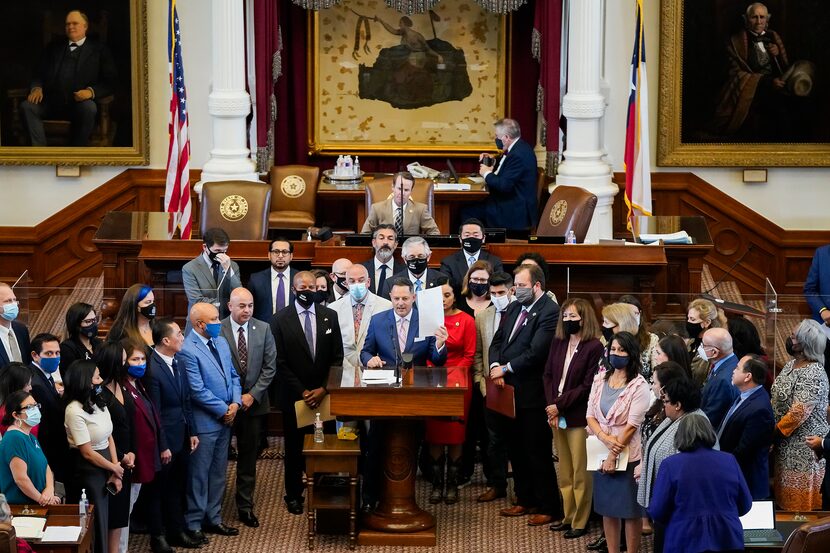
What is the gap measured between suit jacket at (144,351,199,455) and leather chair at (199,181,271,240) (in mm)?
3841

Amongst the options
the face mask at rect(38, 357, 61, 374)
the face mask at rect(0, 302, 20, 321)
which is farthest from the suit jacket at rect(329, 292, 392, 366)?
the face mask at rect(38, 357, 61, 374)

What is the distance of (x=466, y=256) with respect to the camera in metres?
12.5

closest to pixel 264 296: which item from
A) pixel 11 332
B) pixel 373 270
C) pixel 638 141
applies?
pixel 373 270

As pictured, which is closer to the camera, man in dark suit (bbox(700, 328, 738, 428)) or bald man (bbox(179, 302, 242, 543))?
man in dark suit (bbox(700, 328, 738, 428))

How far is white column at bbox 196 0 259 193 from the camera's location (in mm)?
15422

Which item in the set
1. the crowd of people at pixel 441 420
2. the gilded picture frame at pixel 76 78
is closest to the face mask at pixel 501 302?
the crowd of people at pixel 441 420

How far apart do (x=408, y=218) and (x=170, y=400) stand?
12.9ft

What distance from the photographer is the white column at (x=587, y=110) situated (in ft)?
50.8

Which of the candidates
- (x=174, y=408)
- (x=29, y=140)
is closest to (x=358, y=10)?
(x=29, y=140)

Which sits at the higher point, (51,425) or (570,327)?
(570,327)

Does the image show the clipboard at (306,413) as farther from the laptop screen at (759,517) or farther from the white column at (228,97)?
the white column at (228,97)

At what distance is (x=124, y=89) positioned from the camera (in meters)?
17.2

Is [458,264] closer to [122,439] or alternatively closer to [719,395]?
[719,395]

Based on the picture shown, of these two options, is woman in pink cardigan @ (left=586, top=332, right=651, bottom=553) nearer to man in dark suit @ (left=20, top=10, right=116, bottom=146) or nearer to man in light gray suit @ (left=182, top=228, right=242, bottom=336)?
man in light gray suit @ (left=182, top=228, right=242, bottom=336)
